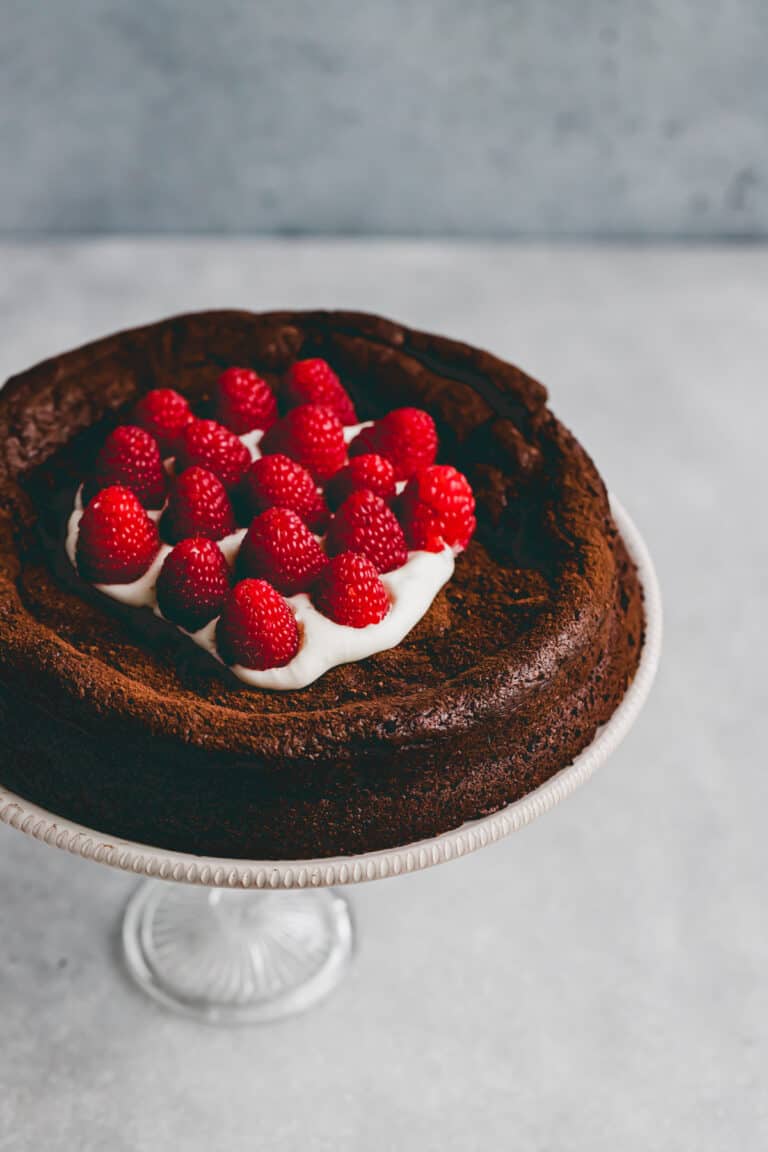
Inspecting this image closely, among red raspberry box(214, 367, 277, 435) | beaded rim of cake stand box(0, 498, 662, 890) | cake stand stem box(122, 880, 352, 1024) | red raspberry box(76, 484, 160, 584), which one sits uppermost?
red raspberry box(214, 367, 277, 435)

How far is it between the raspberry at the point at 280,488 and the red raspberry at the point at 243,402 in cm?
24

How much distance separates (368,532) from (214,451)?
367 millimetres

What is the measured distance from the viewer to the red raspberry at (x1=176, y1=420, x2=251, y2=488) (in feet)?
8.43

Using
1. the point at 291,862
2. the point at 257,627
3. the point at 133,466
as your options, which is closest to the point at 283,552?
the point at 257,627

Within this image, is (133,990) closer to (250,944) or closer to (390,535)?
(250,944)

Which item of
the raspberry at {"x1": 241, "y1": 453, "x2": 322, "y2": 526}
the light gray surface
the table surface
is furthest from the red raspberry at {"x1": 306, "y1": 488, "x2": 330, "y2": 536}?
the light gray surface

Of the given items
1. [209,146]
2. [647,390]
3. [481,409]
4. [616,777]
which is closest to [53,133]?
[209,146]

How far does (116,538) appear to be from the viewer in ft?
7.78

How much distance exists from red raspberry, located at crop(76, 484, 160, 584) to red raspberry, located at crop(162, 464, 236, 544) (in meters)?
0.05

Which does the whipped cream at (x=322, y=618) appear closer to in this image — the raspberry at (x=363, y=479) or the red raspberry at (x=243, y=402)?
the raspberry at (x=363, y=479)

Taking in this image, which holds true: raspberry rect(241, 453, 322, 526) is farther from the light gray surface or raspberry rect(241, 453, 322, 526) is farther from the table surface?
the light gray surface

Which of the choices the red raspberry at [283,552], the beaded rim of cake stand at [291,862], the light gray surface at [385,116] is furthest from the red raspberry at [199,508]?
the light gray surface at [385,116]

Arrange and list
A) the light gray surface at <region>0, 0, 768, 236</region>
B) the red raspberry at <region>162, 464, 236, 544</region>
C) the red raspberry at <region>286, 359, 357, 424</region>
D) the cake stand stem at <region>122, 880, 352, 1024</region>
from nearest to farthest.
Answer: the red raspberry at <region>162, 464, 236, 544</region>
the red raspberry at <region>286, 359, 357, 424</region>
the cake stand stem at <region>122, 880, 352, 1024</region>
the light gray surface at <region>0, 0, 768, 236</region>

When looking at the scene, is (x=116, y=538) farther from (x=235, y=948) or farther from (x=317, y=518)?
(x=235, y=948)
